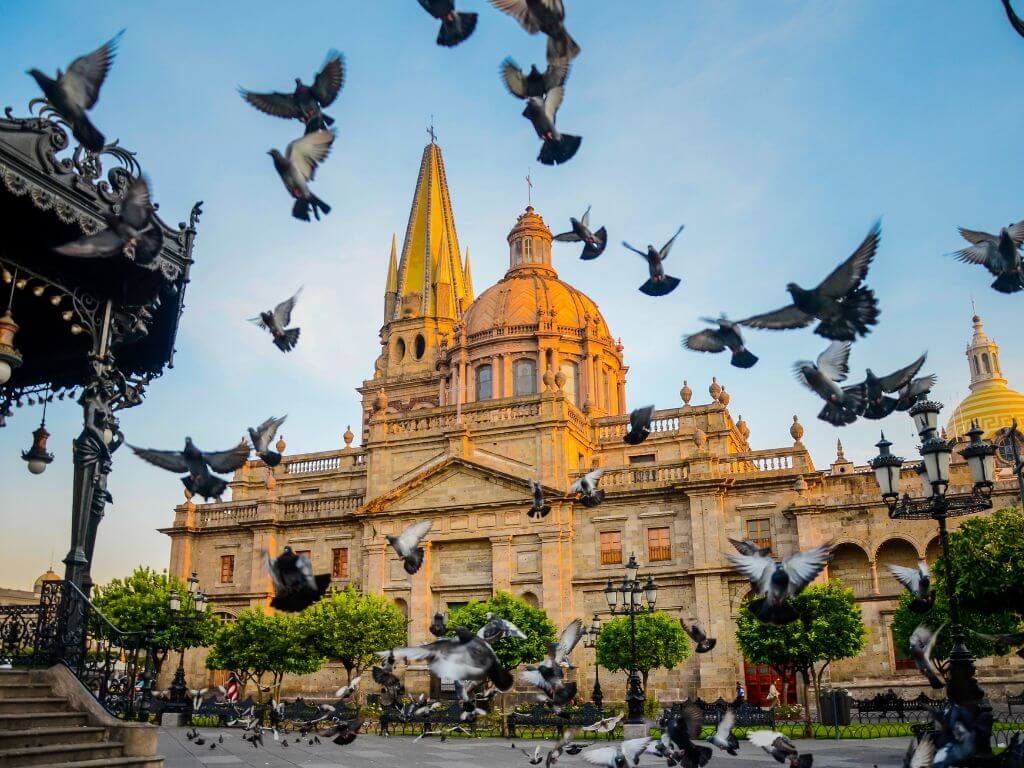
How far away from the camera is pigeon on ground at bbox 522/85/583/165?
9.29 meters

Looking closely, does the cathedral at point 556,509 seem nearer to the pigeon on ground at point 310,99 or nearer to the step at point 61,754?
the step at point 61,754

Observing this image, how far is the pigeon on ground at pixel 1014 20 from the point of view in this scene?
24.2 ft

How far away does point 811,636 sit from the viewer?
27.6 metres

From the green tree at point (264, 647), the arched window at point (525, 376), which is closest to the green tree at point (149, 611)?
the green tree at point (264, 647)

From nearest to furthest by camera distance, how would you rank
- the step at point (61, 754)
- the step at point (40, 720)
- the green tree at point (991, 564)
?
the step at point (61, 754), the step at point (40, 720), the green tree at point (991, 564)

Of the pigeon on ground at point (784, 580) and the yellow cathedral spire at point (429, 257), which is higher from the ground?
the yellow cathedral spire at point (429, 257)

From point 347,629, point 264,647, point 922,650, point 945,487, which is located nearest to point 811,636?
point 945,487

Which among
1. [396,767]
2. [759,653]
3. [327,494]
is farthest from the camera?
[327,494]

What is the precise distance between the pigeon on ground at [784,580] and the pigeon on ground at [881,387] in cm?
311

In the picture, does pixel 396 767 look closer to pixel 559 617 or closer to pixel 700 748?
pixel 700 748

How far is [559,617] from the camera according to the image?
3991 cm

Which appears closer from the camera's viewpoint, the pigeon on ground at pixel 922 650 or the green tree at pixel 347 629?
the pigeon on ground at pixel 922 650

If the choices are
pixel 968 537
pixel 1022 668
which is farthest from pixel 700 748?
pixel 1022 668

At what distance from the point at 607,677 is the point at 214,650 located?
16673 mm
